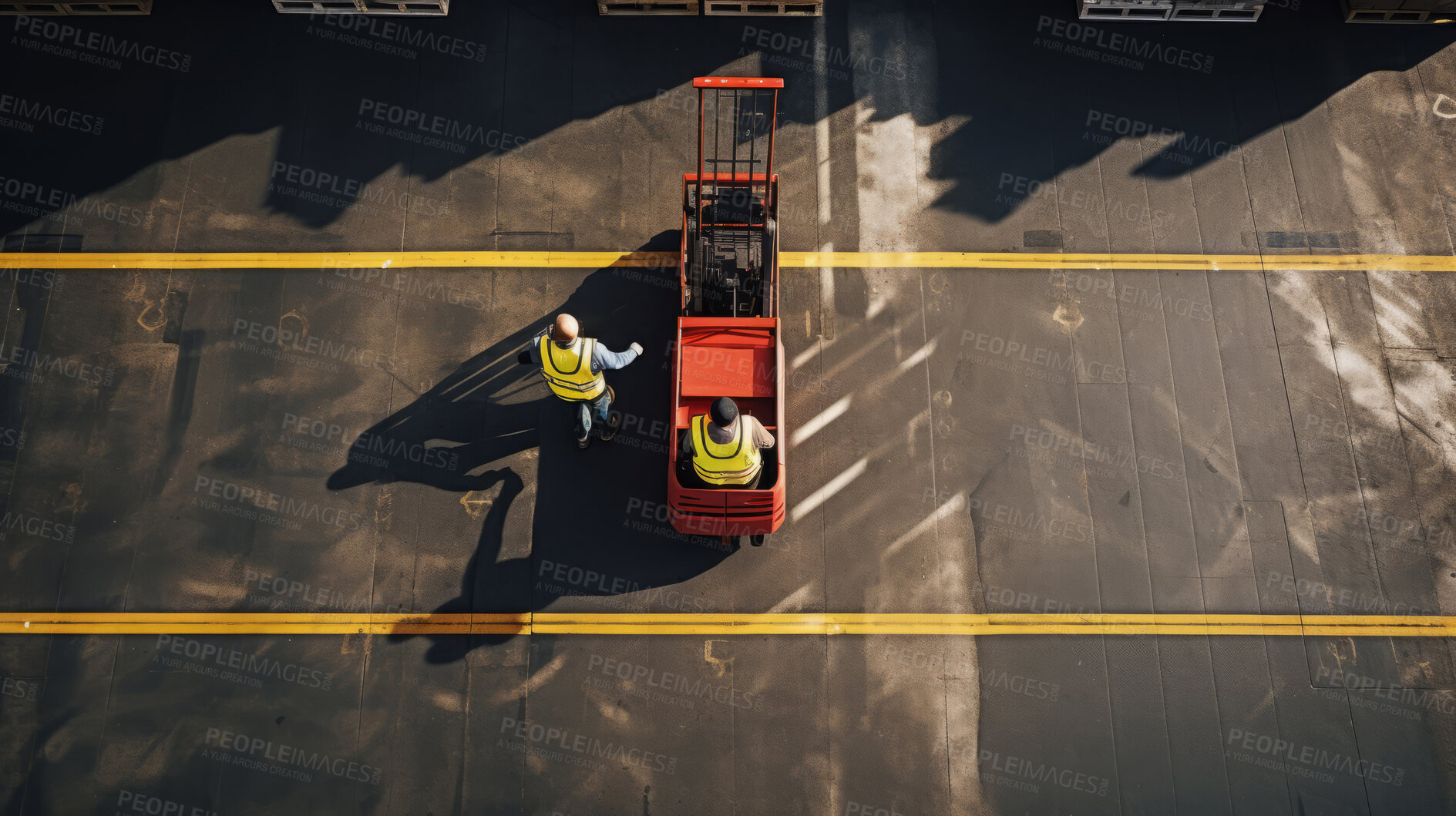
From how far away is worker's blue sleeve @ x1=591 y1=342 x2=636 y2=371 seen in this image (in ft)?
27.9

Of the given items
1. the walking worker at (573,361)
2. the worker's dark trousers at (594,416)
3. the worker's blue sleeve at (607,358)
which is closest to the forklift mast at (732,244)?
the worker's blue sleeve at (607,358)

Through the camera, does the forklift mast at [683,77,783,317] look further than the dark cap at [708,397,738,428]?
Yes

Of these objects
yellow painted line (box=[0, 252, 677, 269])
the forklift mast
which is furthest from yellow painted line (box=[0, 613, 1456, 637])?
yellow painted line (box=[0, 252, 677, 269])

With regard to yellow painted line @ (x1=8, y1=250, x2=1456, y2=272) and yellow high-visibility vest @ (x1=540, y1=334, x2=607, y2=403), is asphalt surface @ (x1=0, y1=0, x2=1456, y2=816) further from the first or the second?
yellow high-visibility vest @ (x1=540, y1=334, x2=607, y2=403)

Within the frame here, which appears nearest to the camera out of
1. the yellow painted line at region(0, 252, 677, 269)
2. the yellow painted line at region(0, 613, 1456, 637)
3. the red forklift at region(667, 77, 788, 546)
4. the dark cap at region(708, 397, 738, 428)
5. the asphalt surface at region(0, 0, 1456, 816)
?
the dark cap at region(708, 397, 738, 428)

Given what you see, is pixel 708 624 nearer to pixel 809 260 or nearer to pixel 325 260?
pixel 809 260

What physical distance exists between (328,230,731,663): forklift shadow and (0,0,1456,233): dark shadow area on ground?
9.79 ft

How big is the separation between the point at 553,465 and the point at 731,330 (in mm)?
2816

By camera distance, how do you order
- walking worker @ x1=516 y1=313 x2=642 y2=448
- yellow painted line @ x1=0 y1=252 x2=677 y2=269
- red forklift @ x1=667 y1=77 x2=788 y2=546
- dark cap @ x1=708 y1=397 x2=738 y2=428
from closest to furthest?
dark cap @ x1=708 y1=397 x2=738 y2=428
walking worker @ x1=516 y1=313 x2=642 y2=448
red forklift @ x1=667 y1=77 x2=788 y2=546
yellow painted line @ x1=0 y1=252 x2=677 y2=269

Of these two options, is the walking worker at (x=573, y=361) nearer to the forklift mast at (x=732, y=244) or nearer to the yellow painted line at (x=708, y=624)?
the forklift mast at (x=732, y=244)

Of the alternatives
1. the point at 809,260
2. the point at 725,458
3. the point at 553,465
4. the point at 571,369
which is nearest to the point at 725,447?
the point at 725,458

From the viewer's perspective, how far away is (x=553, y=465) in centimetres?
985

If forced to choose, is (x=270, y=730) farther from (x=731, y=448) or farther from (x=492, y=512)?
(x=731, y=448)

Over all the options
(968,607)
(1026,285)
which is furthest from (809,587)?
(1026,285)
